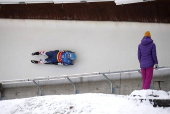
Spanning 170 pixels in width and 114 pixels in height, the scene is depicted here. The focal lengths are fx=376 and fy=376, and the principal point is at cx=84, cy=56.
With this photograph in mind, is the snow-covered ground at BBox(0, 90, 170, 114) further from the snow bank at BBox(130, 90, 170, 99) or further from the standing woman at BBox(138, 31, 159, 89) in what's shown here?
the standing woman at BBox(138, 31, 159, 89)

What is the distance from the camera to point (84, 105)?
6.34 meters

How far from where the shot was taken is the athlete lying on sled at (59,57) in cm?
1271

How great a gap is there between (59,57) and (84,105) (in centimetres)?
676

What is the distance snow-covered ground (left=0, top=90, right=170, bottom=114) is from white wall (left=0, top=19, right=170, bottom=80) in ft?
17.2

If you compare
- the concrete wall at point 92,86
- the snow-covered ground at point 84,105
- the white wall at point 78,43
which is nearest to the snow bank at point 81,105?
the snow-covered ground at point 84,105

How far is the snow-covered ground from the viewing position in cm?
590

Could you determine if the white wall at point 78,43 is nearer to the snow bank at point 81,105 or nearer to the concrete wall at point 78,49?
the concrete wall at point 78,49

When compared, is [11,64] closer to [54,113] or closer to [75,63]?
[75,63]

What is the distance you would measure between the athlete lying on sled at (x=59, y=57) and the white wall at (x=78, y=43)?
0.20 meters

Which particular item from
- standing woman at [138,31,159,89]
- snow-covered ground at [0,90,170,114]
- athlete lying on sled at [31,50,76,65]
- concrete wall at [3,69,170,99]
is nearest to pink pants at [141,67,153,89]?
standing woman at [138,31,159,89]

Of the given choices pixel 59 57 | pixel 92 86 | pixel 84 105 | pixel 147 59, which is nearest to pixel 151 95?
pixel 84 105

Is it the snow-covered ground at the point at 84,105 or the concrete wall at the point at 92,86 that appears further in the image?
the concrete wall at the point at 92,86

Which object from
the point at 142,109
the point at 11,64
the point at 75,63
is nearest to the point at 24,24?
the point at 11,64

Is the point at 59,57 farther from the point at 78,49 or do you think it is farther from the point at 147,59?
the point at 147,59
